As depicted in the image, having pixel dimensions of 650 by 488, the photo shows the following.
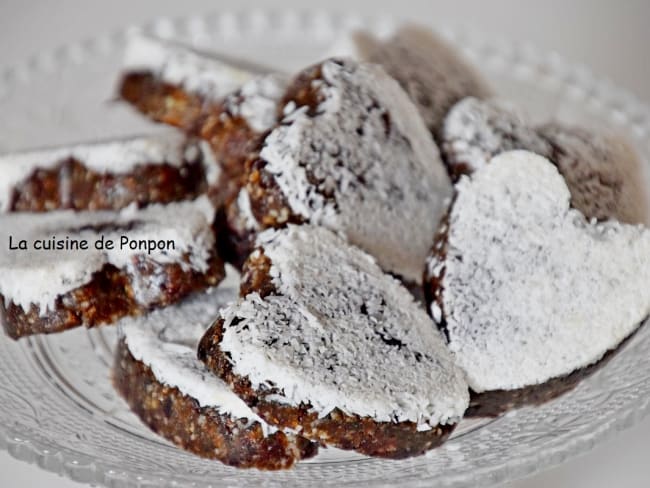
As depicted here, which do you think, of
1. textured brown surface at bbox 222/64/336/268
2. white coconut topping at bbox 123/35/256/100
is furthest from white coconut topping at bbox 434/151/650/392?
white coconut topping at bbox 123/35/256/100

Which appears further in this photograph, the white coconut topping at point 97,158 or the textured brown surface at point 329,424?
the white coconut topping at point 97,158

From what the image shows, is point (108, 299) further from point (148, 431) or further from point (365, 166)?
point (365, 166)

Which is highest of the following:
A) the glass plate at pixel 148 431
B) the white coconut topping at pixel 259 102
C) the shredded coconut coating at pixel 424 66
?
the shredded coconut coating at pixel 424 66

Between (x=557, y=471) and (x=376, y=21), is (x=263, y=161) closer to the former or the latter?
(x=557, y=471)

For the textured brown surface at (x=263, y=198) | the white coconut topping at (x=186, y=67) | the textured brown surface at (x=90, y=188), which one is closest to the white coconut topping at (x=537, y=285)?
the textured brown surface at (x=263, y=198)

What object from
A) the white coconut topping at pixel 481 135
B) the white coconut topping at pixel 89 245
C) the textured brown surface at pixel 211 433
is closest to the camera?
the textured brown surface at pixel 211 433

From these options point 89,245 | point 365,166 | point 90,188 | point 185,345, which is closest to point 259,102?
point 365,166

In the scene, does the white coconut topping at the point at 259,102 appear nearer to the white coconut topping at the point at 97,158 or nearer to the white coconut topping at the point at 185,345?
the white coconut topping at the point at 97,158
